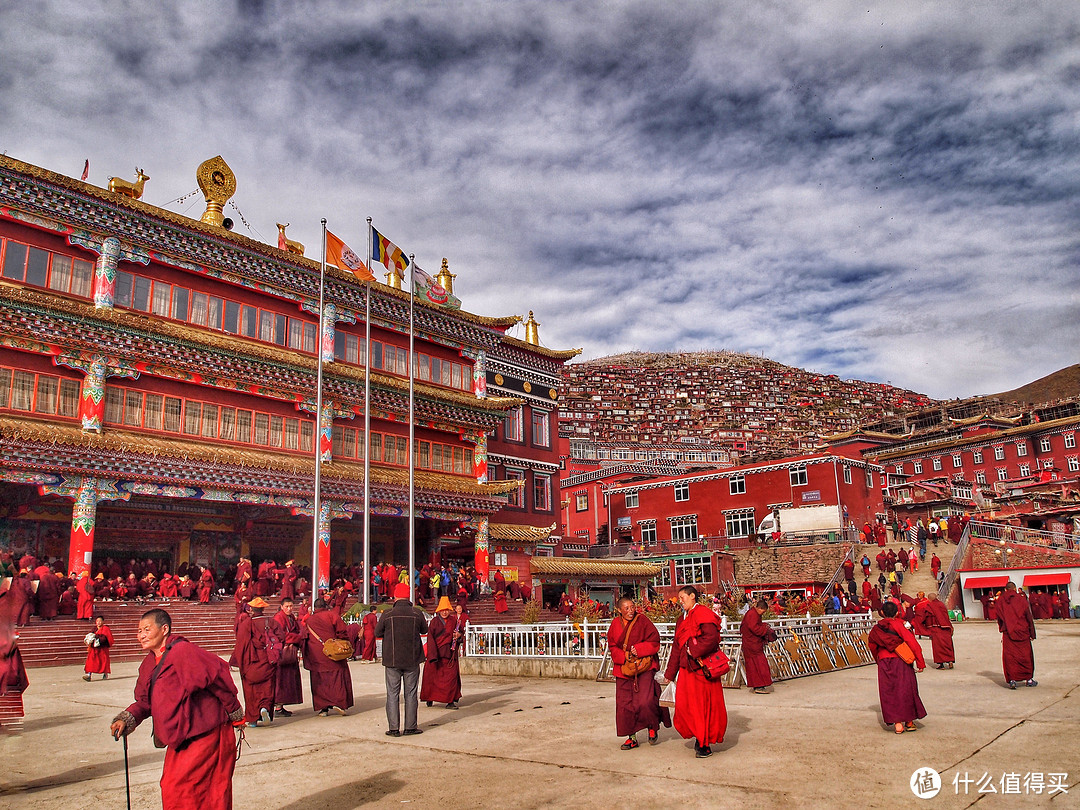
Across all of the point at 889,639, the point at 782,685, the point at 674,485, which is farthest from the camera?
the point at 674,485

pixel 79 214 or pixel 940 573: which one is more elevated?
pixel 79 214

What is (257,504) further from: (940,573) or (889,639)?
(940,573)

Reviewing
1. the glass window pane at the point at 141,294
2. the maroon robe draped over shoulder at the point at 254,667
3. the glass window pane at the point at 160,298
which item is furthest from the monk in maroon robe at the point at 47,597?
the maroon robe draped over shoulder at the point at 254,667

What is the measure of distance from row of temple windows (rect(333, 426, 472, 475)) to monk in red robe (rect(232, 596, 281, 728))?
1907cm

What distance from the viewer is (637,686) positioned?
330 inches

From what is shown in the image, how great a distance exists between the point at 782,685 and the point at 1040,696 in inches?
148

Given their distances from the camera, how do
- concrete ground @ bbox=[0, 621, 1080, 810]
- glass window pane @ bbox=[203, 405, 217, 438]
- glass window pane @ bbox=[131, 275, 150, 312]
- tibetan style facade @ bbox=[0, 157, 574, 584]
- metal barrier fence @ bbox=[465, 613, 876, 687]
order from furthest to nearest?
glass window pane @ bbox=[203, 405, 217, 438] → glass window pane @ bbox=[131, 275, 150, 312] → tibetan style facade @ bbox=[0, 157, 574, 584] → metal barrier fence @ bbox=[465, 613, 876, 687] → concrete ground @ bbox=[0, 621, 1080, 810]

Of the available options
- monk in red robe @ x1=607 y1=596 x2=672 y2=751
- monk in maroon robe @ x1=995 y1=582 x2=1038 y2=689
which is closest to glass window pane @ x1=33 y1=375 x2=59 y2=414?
monk in red robe @ x1=607 y1=596 x2=672 y2=751

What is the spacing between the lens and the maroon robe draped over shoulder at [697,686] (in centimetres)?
781

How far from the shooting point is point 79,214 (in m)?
24.4

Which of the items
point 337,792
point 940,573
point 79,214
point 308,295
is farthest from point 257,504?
point 940,573

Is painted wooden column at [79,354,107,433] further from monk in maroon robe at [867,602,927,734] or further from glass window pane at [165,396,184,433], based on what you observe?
monk in maroon robe at [867,602,927,734]

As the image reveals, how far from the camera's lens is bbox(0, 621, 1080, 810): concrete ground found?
630 cm

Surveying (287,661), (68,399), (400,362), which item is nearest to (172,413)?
(68,399)
